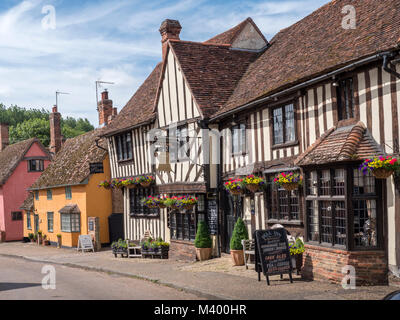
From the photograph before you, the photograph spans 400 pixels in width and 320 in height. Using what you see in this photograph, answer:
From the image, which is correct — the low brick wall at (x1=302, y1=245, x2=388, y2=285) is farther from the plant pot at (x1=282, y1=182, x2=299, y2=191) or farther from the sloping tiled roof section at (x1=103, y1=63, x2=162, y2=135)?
the sloping tiled roof section at (x1=103, y1=63, x2=162, y2=135)

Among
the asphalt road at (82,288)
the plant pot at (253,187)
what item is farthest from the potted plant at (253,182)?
the asphalt road at (82,288)

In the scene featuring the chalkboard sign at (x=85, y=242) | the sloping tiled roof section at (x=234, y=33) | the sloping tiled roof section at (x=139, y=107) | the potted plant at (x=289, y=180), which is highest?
the sloping tiled roof section at (x=234, y=33)

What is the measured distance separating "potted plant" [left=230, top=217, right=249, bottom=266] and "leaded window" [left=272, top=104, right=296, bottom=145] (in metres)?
2.97

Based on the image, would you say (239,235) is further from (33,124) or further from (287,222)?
(33,124)

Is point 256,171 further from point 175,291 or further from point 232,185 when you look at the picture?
point 175,291

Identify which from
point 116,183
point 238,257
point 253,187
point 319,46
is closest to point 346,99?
point 319,46

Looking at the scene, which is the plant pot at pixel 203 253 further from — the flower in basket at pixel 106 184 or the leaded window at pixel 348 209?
the flower in basket at pixel 106 184

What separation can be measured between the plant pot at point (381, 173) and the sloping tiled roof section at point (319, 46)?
8.39 feet

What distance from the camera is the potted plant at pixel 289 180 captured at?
1385 centimetres

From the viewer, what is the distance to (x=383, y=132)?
1140 cm

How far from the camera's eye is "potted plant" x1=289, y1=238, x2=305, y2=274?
13320 millimetres

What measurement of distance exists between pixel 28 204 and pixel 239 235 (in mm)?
24620
